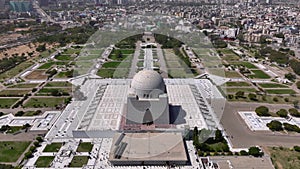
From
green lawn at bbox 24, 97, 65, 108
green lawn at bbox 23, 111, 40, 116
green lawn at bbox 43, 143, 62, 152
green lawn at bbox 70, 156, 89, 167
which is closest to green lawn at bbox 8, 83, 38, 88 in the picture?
green lawn at bbox 24, 97, 65, 108

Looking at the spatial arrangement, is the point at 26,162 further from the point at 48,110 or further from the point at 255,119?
the point at 255,119

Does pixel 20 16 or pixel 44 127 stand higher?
pixel 20 16

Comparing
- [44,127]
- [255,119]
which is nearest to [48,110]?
[44,127]

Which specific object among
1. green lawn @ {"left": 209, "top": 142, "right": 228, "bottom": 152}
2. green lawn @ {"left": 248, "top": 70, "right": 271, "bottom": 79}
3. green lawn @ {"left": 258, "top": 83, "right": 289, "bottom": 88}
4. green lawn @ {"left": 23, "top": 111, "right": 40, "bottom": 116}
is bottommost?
green lawn @ {"left": 209, "top": 142, "right": 228, "bottom": 152}

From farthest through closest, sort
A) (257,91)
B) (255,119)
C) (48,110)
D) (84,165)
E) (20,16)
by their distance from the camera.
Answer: (20,16) → (257,91) → (48,110) → (255,119) → (84,165)

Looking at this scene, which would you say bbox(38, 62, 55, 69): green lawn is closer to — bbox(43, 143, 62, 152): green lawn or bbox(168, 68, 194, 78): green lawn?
bbox(168, 68, 194, 78): green lawn

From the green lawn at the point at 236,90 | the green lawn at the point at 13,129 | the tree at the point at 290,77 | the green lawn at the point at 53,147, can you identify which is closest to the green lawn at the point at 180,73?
the green lawn at the point at 236,90
